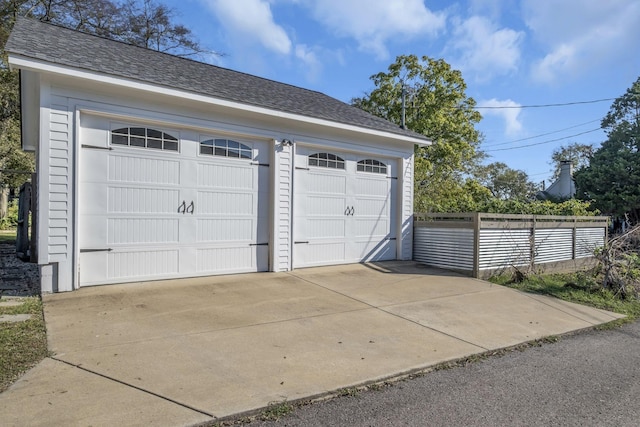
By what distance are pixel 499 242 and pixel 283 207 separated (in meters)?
4.41

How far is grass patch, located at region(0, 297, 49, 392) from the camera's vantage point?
3.06 meters

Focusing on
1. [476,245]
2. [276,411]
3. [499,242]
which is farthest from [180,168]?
[499,242]

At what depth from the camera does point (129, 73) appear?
585cm

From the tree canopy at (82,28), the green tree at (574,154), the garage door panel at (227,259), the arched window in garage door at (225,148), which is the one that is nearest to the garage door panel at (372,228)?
the garage door panel at (227,259)

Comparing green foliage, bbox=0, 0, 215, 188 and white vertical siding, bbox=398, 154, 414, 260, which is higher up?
green foliage, bbox=0, 0, 215, 188

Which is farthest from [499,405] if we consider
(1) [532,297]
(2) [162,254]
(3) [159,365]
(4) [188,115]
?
(4) [188,115]

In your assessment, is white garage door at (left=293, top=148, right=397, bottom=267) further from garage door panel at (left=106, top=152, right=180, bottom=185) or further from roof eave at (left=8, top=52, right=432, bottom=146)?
garage door panel at (left=106, top=152, right=180, bottom=185)

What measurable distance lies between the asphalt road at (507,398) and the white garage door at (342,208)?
4647 millimetres

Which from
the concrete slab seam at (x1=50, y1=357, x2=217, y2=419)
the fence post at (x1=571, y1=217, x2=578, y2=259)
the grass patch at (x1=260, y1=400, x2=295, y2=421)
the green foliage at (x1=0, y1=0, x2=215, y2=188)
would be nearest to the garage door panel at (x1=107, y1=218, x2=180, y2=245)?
the concrete slab seam at (x1=50, y1=357, x2=217, y2=419)

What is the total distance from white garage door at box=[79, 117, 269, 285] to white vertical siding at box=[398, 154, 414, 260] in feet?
11.5

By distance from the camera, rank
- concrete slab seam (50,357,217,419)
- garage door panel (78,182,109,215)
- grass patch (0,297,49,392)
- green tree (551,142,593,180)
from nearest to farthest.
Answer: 1. concrete slab seam (50,357,217,419)
2. grass patch (0,297,49,392)
3. garage door panel (78,182,109,215)
4. green tree (551,142,593,180)

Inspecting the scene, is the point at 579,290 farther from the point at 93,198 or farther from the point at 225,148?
the point at 93,198

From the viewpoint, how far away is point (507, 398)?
9.78 feet

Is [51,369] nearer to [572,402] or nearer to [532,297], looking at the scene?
[572,402]
